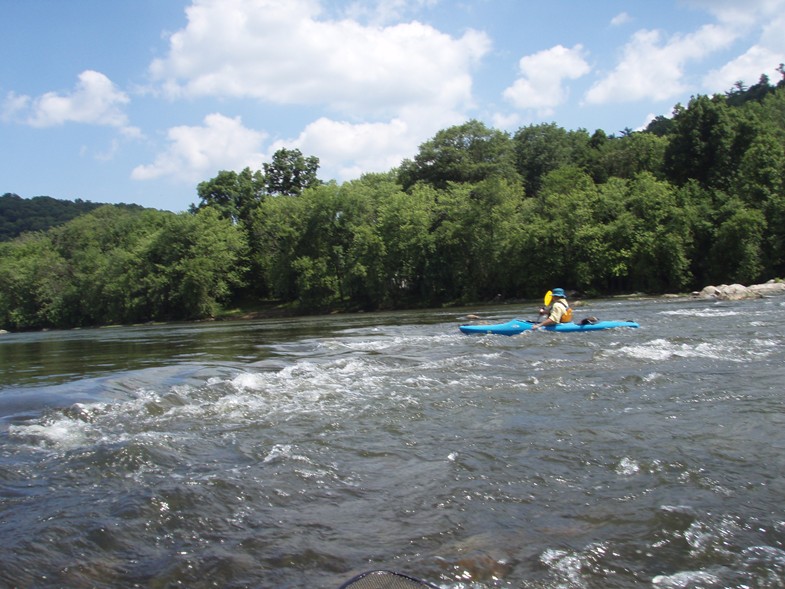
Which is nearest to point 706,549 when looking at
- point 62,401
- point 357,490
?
point 357,490

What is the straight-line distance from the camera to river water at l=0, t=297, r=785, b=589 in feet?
12.3

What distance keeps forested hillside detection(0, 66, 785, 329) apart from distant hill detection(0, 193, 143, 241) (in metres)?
83.8

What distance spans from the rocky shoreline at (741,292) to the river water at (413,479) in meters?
18.9

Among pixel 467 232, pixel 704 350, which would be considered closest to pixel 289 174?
pixel 467 232

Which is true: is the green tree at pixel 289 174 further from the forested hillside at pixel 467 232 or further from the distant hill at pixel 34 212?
→ the distant hill at pixel 34 212

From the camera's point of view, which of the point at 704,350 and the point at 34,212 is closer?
the point at 704,350

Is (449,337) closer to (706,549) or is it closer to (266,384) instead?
(266,384)

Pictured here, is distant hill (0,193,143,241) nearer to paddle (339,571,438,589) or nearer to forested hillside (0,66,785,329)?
forested hillside (0,66,785,329)

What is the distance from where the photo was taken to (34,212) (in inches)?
6058

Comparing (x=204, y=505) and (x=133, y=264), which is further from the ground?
(x=133, y=264)

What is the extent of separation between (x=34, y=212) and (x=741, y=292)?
16565cm

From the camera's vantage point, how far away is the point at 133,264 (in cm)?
5553

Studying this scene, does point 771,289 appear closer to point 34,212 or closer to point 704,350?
point 704,350

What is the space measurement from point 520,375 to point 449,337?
743 cm
